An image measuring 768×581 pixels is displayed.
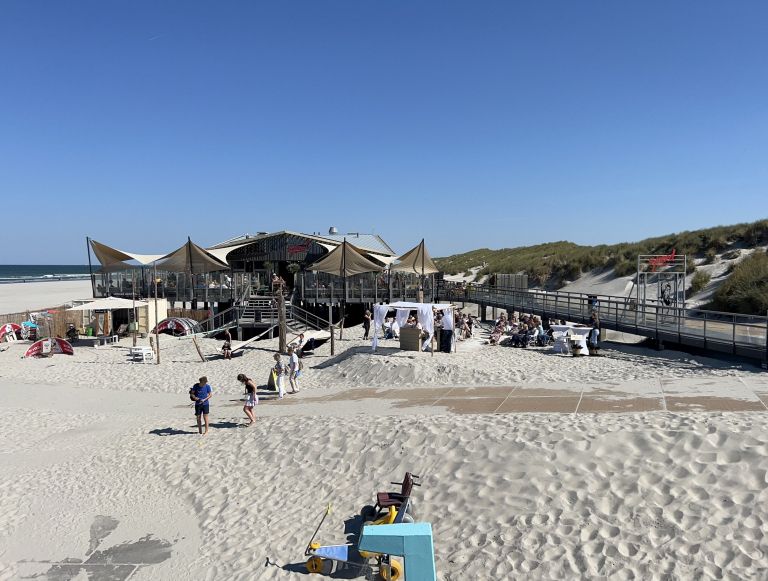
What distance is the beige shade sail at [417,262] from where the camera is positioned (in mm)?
25000

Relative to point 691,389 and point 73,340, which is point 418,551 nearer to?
point 691,389

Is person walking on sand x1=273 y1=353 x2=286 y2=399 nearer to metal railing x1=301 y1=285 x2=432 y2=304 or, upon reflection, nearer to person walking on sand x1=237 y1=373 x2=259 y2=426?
person walking on sand x1=237 y1=373 x2=259 y2=426

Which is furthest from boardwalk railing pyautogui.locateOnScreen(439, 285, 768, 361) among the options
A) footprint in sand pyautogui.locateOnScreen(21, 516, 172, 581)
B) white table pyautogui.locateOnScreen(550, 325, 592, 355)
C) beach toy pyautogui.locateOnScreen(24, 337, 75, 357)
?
beach toy pyautogui.locateOnScreen(24, 337, 75, 357)

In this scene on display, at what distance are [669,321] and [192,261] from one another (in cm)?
1943

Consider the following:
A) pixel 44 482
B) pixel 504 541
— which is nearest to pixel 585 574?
pixel 504 541

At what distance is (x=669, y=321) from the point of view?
676 inches

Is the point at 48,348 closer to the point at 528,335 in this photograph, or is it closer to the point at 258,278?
the point at 258,278

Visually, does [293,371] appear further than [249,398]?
Yes

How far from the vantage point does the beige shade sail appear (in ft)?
82.0

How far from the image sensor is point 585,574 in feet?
19.9

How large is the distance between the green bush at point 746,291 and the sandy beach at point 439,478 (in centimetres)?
1121

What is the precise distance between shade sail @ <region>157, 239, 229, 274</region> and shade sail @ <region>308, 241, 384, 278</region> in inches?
207

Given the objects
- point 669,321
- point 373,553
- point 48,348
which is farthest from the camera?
point 48,348

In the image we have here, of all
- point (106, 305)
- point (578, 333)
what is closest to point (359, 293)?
point (106, 305)
